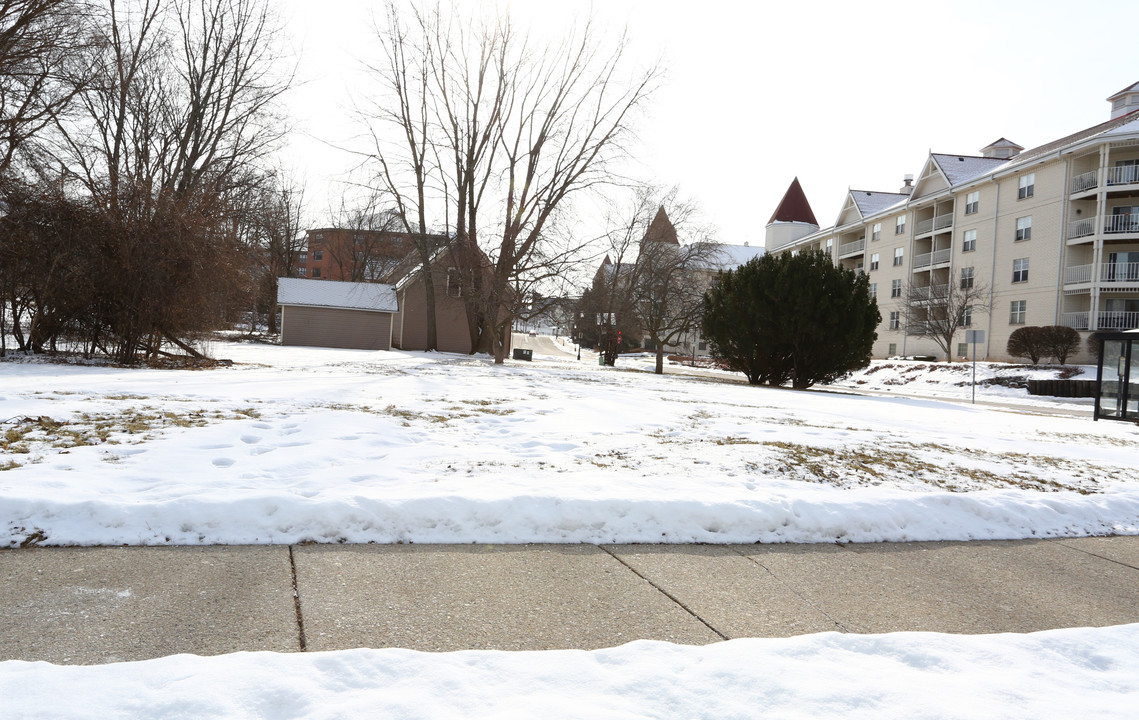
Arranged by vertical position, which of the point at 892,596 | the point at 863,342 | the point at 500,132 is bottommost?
the point at 892,596

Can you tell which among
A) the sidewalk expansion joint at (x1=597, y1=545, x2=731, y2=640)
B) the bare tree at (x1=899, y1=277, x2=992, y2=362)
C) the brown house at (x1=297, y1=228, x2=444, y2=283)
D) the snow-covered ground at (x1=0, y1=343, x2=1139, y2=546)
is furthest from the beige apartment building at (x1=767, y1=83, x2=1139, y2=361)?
the sidewalk expansion joint at (x1=597, y1=545, x2=731, y2=640)

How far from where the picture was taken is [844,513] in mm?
5172

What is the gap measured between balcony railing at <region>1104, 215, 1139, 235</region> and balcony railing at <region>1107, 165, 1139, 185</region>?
13cm

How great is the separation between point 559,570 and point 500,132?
89.7ft

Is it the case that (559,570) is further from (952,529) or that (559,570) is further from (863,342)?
(863,342)

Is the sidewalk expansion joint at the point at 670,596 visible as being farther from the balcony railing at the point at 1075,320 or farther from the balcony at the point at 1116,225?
the balcony at the point at 1116,225

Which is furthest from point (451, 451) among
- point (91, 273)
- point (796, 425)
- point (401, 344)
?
point (401, 344)

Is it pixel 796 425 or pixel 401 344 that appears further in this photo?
pixel 401 344

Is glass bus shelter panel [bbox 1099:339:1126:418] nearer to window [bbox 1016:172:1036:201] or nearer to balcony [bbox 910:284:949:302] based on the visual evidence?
balcony [bbox 910:284:949:302]

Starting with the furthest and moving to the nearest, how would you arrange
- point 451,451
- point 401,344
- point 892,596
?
point 401,344 → point 451,451 → point 892,596

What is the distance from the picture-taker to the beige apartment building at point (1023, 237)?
33.0 metres

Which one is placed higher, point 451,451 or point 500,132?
point 500,132

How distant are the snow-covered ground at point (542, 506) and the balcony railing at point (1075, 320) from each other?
28209 mm

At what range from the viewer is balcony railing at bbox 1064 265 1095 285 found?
33719mm
